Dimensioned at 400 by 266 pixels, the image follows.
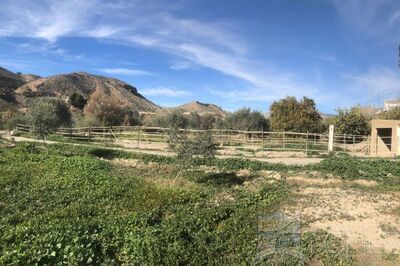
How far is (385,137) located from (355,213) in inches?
798

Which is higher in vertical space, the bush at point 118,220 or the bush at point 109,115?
the bush at point 109,115

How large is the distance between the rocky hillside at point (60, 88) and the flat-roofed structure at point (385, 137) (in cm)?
5698

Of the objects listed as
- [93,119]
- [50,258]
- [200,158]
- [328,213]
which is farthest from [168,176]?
[93,119]

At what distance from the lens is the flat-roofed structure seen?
30.1 m

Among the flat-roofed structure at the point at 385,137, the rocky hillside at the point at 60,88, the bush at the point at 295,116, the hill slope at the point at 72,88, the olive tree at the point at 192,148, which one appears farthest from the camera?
the hill slope at the point at 72,88

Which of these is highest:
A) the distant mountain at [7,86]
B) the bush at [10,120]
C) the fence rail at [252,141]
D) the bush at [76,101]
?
the distant mountain at [7,86]

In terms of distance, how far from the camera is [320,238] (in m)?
11.2

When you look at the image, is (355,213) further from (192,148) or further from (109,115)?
(109,115)

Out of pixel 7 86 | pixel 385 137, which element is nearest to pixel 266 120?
pixel 385 137

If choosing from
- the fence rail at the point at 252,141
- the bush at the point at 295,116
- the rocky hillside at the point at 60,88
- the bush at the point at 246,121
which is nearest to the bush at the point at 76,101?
the rocky hillside at the point at 60,88

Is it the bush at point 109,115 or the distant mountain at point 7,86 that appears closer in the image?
the bush at point 109,115

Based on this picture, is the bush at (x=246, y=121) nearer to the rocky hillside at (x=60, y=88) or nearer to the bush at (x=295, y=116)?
the bush at (x=295, y=116)

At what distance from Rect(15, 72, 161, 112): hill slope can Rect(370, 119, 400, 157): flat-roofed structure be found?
5835cm

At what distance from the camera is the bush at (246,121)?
176 ft
